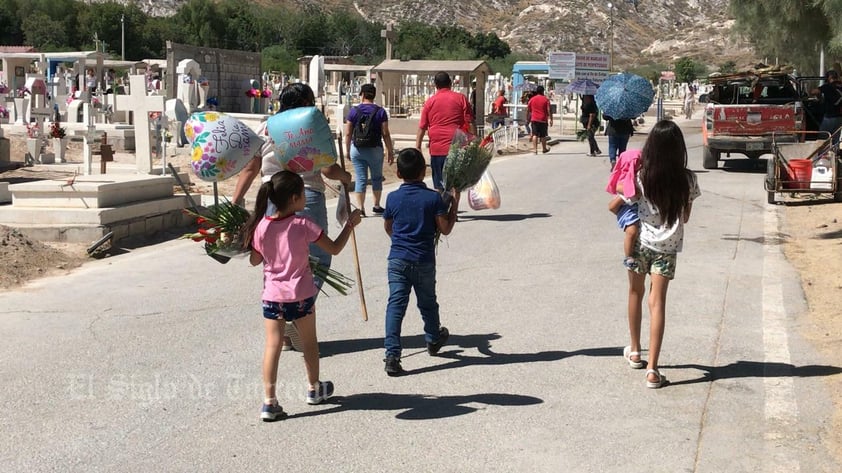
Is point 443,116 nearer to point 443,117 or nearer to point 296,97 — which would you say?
point 443,117

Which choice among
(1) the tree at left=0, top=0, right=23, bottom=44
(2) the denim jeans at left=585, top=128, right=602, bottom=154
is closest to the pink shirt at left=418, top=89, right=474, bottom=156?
(2) the denim jeans at left=585, top=128, right=602, bottom=154

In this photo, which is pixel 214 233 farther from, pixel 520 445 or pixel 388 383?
pixel 520 445

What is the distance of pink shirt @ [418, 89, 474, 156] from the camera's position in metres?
11.8

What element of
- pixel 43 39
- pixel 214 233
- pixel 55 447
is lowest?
pixel 55 447

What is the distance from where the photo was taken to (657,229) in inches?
234

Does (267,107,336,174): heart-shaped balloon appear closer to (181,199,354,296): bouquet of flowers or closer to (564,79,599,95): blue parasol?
(181,199,354,296): bouquet of flowers

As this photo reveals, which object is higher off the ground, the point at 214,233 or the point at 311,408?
the point at 214,233

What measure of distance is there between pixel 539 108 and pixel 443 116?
1411 cm

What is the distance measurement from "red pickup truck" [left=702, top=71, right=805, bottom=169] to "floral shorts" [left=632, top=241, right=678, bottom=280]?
14.0 metres

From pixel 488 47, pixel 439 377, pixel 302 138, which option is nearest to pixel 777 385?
pixel 439 377

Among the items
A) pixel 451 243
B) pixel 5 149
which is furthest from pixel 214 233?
pixel 5 149

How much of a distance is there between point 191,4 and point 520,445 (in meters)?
101

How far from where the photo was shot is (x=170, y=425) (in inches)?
207

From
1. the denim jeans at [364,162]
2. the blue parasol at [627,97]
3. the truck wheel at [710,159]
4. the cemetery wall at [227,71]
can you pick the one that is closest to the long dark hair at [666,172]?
the blue parasol at [627,97]
